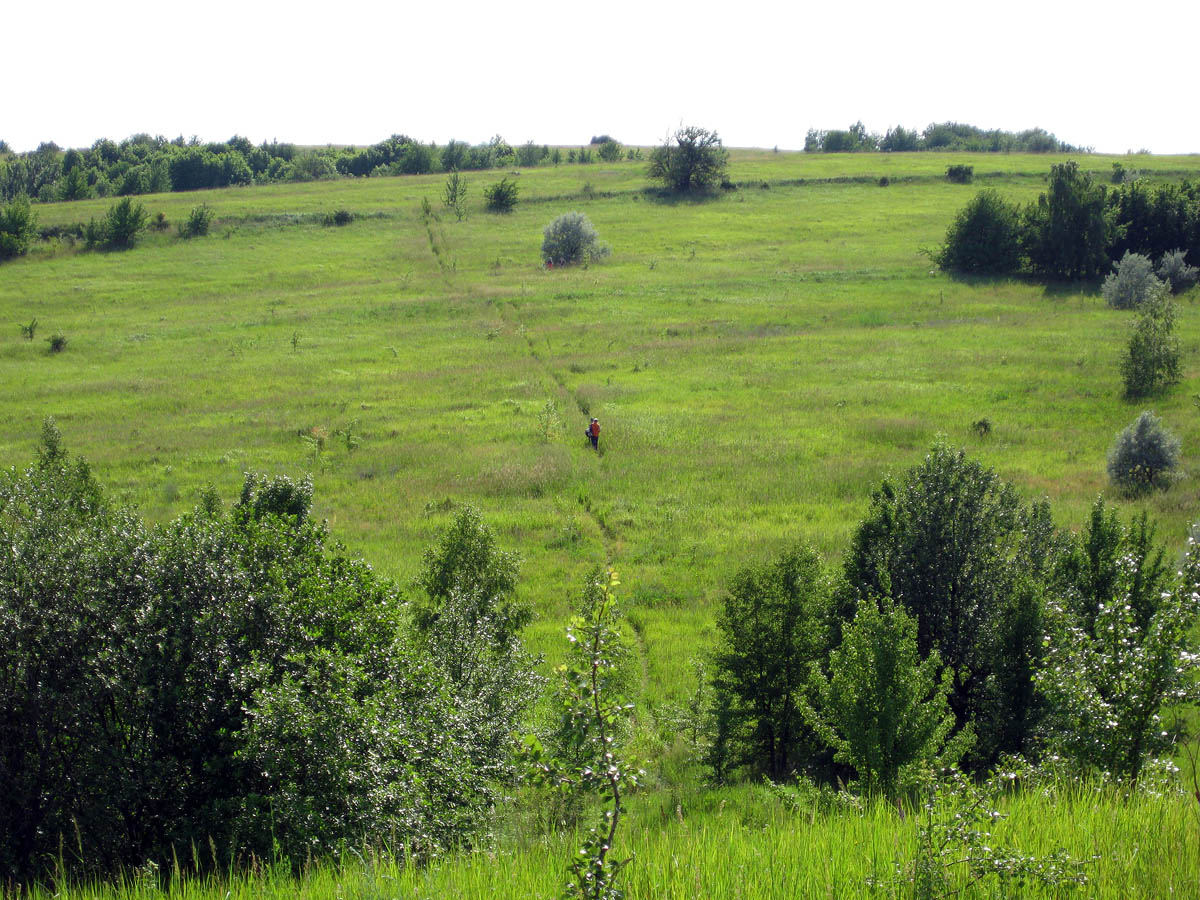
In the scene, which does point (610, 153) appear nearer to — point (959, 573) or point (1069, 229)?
point (1069, 229)

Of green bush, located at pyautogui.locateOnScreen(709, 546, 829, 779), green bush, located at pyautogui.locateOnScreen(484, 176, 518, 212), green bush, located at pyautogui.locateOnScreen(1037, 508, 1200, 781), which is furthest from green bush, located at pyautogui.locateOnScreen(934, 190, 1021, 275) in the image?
green bush, located at pyautogui.locateOnScreen(1037, 508, 1200, 781)

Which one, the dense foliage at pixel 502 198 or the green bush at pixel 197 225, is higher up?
the dense foliage at pixel 502 198

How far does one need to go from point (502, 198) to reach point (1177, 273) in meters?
69.3

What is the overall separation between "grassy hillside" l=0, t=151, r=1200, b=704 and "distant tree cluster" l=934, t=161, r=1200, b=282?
14.3 ft

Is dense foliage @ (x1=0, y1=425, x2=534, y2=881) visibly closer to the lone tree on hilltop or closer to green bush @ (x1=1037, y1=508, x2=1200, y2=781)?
green bush @ (x1=1037, y1=508, x2=1200, y2=781)

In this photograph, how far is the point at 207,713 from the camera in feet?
31.2

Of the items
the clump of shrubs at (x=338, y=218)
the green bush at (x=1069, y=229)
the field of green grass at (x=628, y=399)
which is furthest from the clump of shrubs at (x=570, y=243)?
the green bush at (x=1069, y=229)

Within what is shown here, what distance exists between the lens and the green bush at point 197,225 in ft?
288

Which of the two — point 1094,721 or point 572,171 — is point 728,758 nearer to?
point 1094,721

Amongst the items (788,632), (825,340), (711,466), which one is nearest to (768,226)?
(825,340)

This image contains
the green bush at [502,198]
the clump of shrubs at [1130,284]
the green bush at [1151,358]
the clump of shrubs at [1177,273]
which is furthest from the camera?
the green bush at [502,198]

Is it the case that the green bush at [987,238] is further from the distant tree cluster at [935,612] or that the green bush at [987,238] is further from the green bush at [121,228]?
the green bush at [121,228]

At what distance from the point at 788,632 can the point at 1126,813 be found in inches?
378

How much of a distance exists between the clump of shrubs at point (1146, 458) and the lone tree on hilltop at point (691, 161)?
81.9 meters
